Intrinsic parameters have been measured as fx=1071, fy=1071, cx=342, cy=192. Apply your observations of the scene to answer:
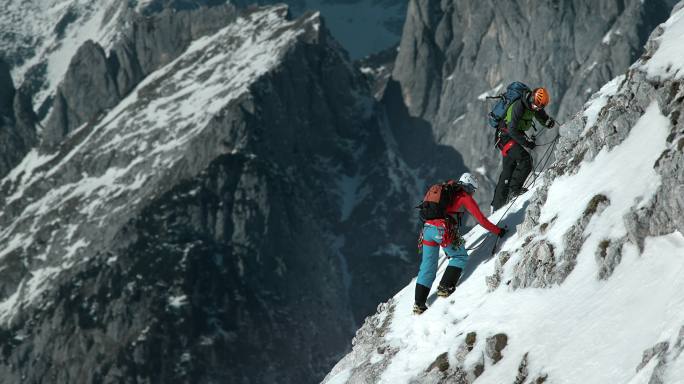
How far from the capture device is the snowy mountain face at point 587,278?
1886 centimetres

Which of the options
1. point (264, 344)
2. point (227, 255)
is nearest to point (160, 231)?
point (227, 255)

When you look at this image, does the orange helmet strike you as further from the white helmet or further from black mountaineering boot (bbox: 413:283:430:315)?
black mountaineering boot (bbox: 413:283:430:315)

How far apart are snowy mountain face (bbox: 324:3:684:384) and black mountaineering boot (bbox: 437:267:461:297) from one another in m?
0.26

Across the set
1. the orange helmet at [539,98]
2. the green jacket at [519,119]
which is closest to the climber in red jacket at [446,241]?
the green jacket at [519,119]

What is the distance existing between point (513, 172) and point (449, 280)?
17.4 ft

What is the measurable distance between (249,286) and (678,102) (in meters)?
163

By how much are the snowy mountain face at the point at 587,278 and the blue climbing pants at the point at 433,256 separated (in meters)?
0.49

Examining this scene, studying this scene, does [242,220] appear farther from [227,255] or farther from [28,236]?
[28,236]

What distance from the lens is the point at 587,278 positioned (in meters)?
21.8

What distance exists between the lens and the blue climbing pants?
88.8 ft

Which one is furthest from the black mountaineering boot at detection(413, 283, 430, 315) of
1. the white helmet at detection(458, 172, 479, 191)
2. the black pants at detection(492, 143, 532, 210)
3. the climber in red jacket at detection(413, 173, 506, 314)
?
the black pants at detection(492, 143, 532, 210)

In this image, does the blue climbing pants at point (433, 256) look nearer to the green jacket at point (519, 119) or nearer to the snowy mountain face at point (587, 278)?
the snowy mountain face at point (587, 278)

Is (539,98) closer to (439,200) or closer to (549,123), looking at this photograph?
(549,123)

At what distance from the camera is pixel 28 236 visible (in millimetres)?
198875
